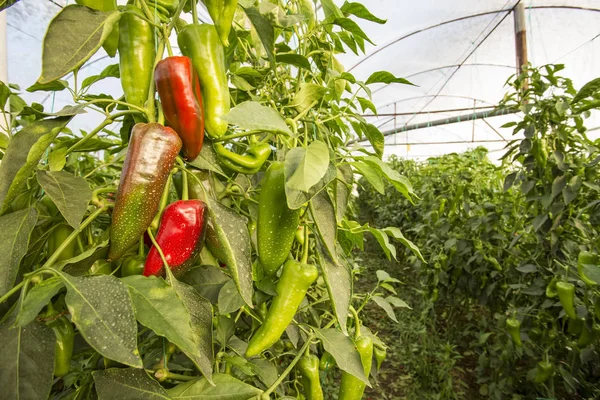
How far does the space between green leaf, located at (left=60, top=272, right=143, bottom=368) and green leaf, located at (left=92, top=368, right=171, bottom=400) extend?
6.2 inches

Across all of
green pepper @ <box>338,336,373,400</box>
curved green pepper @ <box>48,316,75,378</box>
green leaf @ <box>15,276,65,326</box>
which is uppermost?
green leaf @ <box>15,276,65,326</box>

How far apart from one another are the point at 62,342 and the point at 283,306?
333 millimetres

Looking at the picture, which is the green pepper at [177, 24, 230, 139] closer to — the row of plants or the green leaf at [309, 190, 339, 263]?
the green leaf at [309, 190, 339, 263]

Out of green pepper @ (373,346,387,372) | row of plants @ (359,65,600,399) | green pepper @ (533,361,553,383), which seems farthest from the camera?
green pepper @ (533,361,553,383)

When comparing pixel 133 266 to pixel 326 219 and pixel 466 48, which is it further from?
pixel 466 48

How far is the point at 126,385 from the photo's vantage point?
19.8 inches

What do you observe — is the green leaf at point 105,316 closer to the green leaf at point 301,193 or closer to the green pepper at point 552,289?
the green leaf at point 301,193

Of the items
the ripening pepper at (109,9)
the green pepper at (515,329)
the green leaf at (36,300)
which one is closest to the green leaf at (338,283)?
the green leaf at (36,300)

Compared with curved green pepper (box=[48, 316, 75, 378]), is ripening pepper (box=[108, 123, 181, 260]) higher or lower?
higher

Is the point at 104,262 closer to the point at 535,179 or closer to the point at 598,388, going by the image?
the point at 535,179

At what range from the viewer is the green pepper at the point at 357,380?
811 millimetres

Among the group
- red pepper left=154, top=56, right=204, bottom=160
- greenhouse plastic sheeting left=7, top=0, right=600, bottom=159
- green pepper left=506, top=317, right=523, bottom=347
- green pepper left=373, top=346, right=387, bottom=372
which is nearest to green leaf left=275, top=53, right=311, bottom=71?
red pepper left=154, top=56, right=204, bottom=160

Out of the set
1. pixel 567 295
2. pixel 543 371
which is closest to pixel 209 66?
pixel 567 295

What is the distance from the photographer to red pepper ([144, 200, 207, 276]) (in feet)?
1.74
